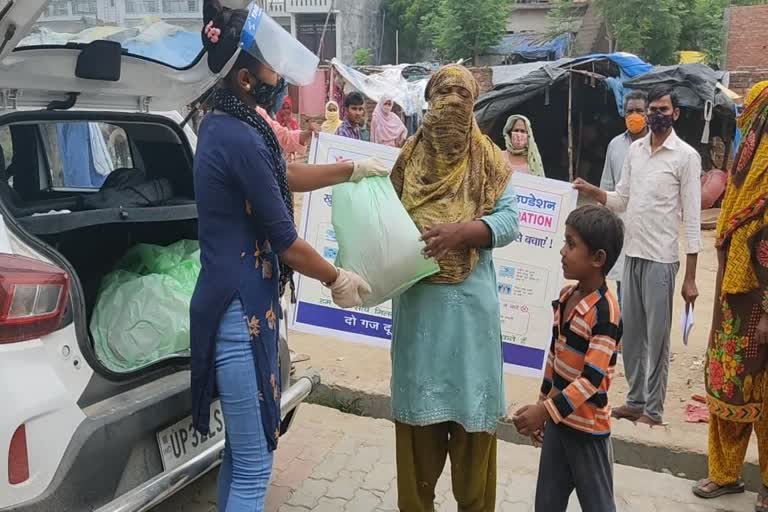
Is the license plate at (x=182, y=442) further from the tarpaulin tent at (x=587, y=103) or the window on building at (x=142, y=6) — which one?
the tarpaulin tent at (x=587, y=103)

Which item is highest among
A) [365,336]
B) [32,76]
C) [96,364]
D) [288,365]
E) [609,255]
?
[32,76]

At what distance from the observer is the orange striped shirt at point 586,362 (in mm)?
2207

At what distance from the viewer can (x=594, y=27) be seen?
29.3 meters

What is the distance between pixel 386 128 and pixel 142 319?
8.91m

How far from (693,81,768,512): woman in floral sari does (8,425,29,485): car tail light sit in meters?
2.71

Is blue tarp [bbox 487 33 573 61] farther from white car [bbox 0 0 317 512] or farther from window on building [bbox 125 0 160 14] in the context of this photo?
window on building [bbox 125 0 160 14]

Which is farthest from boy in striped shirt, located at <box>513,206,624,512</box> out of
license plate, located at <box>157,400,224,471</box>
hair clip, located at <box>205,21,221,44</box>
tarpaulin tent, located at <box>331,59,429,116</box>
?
tarpaulin tent, located at <box>331,59,429,116</box>

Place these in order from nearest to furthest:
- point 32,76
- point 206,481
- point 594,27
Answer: point 32,76 < point 206,481 < point 594,27

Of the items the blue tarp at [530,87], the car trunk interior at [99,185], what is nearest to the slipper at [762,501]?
the car trunk interior at [99,185]

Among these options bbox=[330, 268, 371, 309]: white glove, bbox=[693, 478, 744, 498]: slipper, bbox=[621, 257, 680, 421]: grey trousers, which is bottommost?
bbox=[693, 478, 744, 498]: slipper

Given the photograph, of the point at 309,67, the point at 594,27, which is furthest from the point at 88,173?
the point at 594,27

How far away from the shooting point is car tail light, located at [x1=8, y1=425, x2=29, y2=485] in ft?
5.99

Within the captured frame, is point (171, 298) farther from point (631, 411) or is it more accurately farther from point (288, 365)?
point (631, 411)

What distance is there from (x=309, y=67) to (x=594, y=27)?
97.9ft
